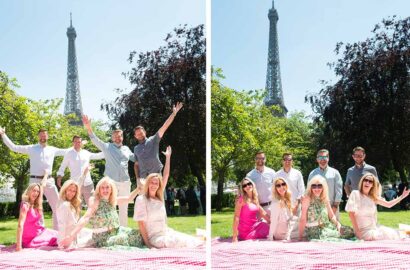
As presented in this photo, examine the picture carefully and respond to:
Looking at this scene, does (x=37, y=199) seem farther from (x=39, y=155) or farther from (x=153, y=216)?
(x=153, y=216)

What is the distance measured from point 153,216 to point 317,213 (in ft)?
4.75

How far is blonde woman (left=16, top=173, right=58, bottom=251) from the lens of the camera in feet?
14.5

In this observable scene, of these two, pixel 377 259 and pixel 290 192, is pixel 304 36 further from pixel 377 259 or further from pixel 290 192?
pixel 377 259

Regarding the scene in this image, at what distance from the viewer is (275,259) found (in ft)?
12.9

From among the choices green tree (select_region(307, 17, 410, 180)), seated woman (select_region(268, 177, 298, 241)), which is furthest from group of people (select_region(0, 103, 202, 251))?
green tree (select_region(307, 17, 410, 180))

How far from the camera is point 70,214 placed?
435 cm

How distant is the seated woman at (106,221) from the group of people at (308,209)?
0.93m

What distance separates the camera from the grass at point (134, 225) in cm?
497

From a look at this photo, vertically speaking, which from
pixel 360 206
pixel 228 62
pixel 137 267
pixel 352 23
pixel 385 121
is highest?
pixel 352 23

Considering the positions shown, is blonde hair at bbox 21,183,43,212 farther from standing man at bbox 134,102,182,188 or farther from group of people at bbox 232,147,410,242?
group of people at bbox 232,147,410,242

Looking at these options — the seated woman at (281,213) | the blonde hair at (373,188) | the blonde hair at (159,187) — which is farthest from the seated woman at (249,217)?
the blonde hair at (373,188)

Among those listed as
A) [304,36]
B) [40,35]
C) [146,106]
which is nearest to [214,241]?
[146,106]

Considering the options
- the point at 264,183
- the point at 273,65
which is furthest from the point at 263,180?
→ the point at 273,65

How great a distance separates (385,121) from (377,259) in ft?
6.70
